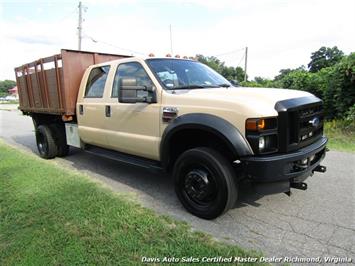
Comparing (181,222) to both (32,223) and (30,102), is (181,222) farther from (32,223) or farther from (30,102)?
(30,102)

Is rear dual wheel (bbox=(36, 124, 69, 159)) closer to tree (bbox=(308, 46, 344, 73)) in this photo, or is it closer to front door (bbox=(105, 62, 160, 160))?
front door (bbox=(105, 62, 160, 160))

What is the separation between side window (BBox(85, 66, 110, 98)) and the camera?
524 centimetres

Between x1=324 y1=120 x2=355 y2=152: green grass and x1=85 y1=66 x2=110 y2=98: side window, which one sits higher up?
x1=85 y1=66 x2=110 y2=98: side window

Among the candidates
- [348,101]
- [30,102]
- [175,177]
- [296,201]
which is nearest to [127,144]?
[175,177]

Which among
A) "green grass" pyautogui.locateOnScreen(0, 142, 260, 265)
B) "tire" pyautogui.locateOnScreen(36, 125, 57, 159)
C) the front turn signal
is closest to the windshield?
the front turn signal

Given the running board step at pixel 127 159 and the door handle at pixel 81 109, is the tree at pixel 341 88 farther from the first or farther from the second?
the door handle at pixel 81 109

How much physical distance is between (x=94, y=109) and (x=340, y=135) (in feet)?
21.4

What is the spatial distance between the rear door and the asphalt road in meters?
0.73

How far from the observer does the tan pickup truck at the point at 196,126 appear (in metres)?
3.20

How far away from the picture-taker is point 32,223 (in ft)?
11.6

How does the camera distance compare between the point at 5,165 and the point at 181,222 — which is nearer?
the point at 181,222

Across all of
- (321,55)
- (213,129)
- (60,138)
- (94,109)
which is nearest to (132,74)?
(94,109)

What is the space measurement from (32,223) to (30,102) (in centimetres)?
474

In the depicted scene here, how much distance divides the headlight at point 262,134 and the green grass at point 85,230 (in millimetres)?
1034
